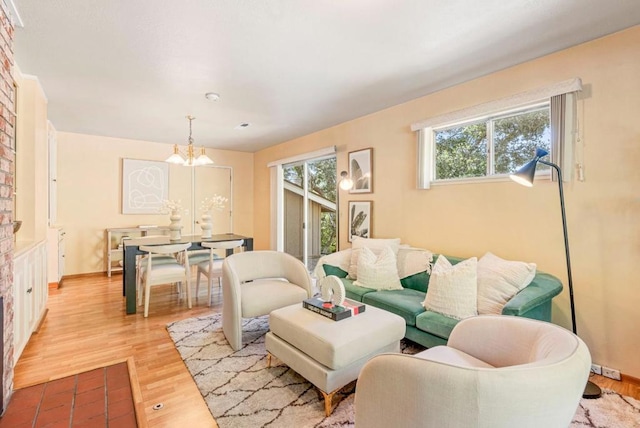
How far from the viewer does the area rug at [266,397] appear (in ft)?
5.81

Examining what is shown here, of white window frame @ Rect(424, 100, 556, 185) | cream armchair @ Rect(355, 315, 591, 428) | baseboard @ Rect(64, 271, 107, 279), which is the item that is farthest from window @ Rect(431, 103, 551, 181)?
baseboard @ Rect(64, 271, 107, 279)

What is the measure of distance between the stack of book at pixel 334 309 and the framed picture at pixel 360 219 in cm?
186

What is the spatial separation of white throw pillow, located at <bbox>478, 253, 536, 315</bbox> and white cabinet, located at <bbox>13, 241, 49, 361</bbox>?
3.47m

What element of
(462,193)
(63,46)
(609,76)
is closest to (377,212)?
(462,193)

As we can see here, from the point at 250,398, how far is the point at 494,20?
2.96 metres

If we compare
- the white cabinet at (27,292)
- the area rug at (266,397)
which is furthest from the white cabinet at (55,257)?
the area rug at (266,397)

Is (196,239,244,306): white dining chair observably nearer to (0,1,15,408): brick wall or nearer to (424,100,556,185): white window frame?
(0,1,15,408): brick wall

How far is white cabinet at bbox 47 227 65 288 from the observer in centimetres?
421

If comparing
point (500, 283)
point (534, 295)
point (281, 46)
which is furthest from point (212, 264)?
point (534, 295)

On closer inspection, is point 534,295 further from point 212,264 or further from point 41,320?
point 41,320

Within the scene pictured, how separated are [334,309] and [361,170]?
2.46 m

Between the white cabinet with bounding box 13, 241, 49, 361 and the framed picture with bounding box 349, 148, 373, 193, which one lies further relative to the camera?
the framed picture with bounding box 349, 148, 373, 193

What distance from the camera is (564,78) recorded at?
242cm

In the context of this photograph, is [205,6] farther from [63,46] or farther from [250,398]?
[250,398]
